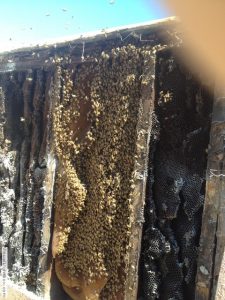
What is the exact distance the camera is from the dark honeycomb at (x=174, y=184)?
256 centimetres

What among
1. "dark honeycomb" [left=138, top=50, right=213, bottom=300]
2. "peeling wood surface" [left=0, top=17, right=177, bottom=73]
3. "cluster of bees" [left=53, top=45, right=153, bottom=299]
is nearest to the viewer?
"dark honeycomb" [left=138, top=50, right=213, bottom=300]

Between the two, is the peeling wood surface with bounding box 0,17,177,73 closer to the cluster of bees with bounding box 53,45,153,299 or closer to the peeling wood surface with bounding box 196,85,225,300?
the cluster of bees with bounding box 53,45,153,299

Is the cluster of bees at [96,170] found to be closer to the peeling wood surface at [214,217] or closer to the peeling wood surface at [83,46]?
the peeling wood surface at [83,46]

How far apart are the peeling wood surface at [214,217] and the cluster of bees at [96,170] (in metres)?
0.56

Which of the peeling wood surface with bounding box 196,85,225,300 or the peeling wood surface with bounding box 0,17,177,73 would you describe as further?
the peeling wood surface with bounding box 0,17,177,73

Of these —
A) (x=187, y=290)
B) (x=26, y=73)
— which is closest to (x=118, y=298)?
(x=187, y=290)

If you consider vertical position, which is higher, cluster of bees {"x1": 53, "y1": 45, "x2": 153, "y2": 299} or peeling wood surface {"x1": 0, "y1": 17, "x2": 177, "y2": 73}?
peeling wood surface {"x1": 0, "y1": 17, "x2": 177, "y2": 73}

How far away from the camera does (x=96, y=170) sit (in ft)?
10.0

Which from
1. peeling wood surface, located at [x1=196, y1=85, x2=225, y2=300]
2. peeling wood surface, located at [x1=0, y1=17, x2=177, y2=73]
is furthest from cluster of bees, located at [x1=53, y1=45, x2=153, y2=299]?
peeling wood surface, located at [x1=196, y1=85, x2=225, y2=300]

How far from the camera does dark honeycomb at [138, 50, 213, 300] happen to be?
256 cm

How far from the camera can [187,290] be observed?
259cm

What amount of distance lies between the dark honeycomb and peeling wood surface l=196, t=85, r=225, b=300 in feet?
0.25

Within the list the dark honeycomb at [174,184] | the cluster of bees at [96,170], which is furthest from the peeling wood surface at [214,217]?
the cluster of bees at [96,170]

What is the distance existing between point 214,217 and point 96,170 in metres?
1.03
